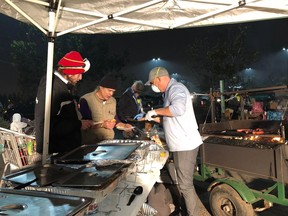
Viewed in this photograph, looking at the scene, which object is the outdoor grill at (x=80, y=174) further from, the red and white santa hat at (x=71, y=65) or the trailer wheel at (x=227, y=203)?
the trailer wheel at (x=227, y=203)

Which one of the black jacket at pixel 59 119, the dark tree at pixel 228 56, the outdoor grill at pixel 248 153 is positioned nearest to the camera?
the black jacket at pixel 59 119

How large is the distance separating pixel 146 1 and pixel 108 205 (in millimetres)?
2009

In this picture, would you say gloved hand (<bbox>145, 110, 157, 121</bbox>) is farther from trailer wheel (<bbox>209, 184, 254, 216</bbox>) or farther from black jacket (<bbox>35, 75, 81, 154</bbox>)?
trailer wheel (<bbox>209, 184, 254, 216</bbox>)

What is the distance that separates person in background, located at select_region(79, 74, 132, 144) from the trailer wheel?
149cm

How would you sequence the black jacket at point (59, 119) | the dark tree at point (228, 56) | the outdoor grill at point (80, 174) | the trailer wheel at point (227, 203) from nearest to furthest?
A: the outdoor grill at point (80, 174)
the black jacket at point (59, 119)
the trailer wheel at point (227, 203)
the dark tree at point (228, 56)

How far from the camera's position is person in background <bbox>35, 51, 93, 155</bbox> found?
2.35 meters

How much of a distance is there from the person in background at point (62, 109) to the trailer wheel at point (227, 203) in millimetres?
1928

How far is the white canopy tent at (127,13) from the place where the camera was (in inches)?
98.2

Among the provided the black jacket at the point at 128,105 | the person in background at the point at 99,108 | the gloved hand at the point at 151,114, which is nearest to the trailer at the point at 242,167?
the gloved hand at the point at 151,114

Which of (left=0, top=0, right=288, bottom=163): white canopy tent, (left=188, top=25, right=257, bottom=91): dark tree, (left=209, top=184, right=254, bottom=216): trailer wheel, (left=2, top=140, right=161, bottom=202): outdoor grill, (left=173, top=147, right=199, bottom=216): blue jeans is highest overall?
(left=188, top=25, right=257, bottom=91): dark tree

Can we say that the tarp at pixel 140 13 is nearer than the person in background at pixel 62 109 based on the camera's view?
No

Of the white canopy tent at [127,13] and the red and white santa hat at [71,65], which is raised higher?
the white canopy tent at [127,13]

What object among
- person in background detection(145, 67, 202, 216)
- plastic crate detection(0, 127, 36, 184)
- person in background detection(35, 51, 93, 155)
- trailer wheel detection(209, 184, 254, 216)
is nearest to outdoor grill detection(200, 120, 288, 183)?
trailer wheel detection(209, 184, 254, 216)

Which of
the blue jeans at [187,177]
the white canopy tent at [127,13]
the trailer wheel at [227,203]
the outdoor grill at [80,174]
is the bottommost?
the trailer wheel at [227,203]
